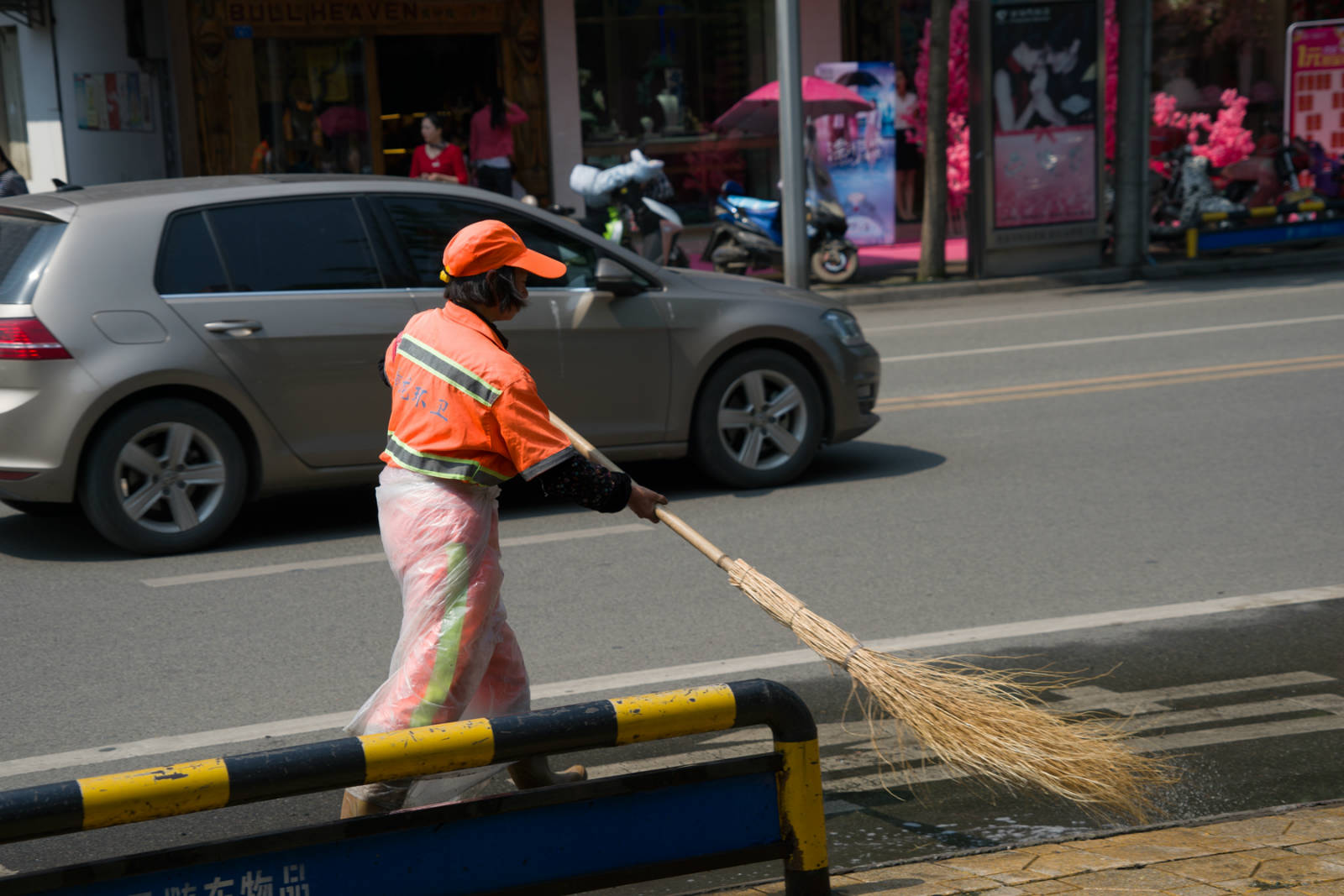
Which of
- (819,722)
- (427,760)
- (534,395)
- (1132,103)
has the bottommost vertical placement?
(819,722)

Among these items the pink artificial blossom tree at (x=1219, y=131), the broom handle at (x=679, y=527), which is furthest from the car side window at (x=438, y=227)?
the pink artificial blossom tree at (x=1219, y=131)

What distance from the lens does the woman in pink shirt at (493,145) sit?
722 inches

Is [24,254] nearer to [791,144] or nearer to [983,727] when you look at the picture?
[983,727]

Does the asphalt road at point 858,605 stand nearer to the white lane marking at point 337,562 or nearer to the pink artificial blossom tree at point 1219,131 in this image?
the white lane marking at point 337,562

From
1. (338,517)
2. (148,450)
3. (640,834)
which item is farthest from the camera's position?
(338,517)

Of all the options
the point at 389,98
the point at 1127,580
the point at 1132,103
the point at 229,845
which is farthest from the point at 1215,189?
the point at 229,845

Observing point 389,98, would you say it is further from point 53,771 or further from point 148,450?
point 53,771

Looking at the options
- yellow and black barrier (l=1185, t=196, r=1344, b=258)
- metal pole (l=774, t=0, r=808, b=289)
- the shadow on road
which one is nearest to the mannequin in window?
metal pole (l=774, t=0, r=808, b=289)

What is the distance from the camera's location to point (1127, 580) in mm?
6539

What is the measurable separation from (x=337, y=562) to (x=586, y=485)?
11.8 ft

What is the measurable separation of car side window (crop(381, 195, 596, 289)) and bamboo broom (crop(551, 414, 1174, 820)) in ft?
12.2

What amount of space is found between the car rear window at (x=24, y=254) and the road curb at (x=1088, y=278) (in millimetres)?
10743

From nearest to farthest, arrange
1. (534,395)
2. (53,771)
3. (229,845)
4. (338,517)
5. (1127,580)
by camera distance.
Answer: (229,845) < (534,395) < (53,771) < (1127,580) < (338,517)

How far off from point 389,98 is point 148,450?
14.2m
